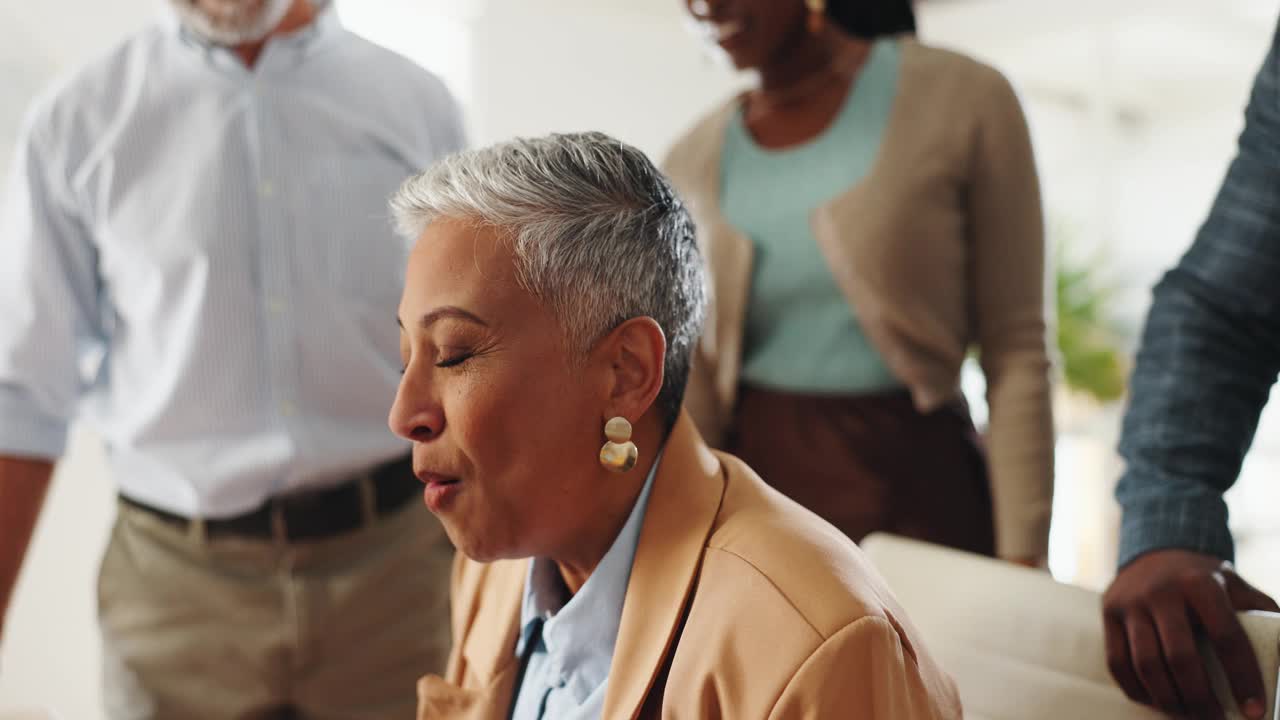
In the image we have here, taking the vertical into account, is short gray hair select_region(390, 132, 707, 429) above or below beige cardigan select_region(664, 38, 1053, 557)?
above

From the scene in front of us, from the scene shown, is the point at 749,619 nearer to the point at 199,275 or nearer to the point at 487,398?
the point at 487,398

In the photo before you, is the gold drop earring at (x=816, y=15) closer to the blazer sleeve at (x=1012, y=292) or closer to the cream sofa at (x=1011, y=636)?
the blazer sleeve at (x=1012, y=292)

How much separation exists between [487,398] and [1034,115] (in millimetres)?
6819

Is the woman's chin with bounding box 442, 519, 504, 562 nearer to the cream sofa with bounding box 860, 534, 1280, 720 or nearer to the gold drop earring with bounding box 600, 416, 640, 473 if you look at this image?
the gold drop earring with bounding box 600, 416, 640, 473

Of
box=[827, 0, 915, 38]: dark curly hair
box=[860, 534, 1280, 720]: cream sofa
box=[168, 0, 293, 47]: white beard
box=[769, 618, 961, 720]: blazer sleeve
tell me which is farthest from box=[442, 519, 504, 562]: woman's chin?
box=[827, 0, 915, 38]: dark curly hair

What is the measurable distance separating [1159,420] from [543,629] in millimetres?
622

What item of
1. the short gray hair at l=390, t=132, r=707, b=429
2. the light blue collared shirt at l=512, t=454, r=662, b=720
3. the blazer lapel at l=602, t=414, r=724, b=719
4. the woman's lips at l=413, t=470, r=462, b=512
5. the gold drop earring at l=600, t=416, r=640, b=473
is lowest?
the light blue collared shirt at l=512, t=454, r=662, b=720

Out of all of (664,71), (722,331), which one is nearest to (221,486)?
(722,331)

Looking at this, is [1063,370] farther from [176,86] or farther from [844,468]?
[176,86]

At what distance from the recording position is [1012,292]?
1.64 m

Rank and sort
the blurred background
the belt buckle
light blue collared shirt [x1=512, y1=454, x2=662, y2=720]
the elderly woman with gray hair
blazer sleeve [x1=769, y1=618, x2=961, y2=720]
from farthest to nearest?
the blurred background → the belt buckle → light blue collared shirt [x1=512, y1=454, x2=662, y2=720] → the elderly woman with gray hair → blazer sleeve [x1=769, y1=618, x2=961, y2=720]

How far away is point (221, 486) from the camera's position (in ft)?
5.62

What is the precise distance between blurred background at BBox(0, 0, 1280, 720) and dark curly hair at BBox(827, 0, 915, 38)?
891mm

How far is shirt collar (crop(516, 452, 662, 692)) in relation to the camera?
1003mm
